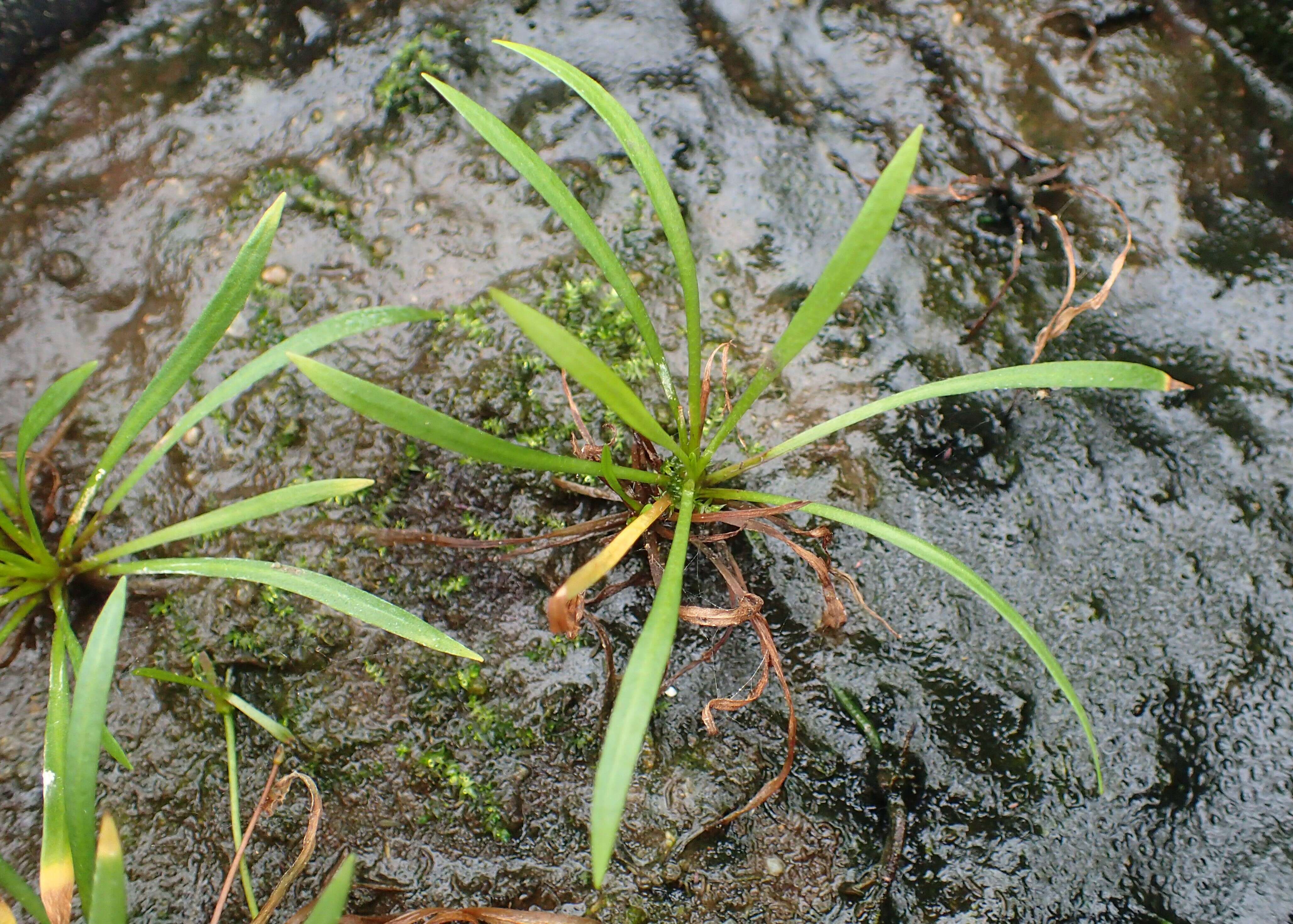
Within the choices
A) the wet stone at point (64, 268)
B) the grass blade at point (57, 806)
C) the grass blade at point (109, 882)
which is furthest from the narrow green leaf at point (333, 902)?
the wet stone at point (64, 268)

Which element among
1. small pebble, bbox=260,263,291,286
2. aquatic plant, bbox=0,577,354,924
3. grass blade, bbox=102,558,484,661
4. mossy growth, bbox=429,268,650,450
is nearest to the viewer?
aquatic plant, bbox=0,577,354,924

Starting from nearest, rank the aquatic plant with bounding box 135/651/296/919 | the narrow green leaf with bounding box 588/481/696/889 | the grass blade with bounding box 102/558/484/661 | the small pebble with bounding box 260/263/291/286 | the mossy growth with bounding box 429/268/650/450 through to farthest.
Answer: the narrow green leaf with bounding box 588/481/696/889
the grass blade with bounding box 102/558/484/661
the aquatic plant with bounding box 135/651/296/919
the mossy growth with bounding box 429/268/650/450
the small pebble with bounding box 260/263/291/286

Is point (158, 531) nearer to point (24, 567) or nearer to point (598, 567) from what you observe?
point (24, 567)

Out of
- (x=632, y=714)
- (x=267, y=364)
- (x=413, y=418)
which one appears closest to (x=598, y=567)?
(x=632, y=714)

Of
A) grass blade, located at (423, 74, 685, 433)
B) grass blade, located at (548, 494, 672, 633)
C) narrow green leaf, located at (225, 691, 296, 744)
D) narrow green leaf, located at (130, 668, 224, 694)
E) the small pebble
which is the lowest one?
narrow green leaf, located at (225, 691, 296, 744)

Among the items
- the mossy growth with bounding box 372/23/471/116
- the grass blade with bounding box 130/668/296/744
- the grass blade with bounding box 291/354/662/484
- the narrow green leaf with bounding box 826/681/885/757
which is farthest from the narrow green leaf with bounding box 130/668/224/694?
the mossy growth with bounding box 372/23/471/116

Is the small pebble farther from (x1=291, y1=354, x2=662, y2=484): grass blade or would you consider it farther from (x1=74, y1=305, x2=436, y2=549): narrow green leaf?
(x1=291, y1=354, x2=662, y2=484): grass blade

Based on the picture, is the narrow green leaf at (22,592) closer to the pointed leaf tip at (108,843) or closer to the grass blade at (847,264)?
the pointed leaf tip at (108,843)
